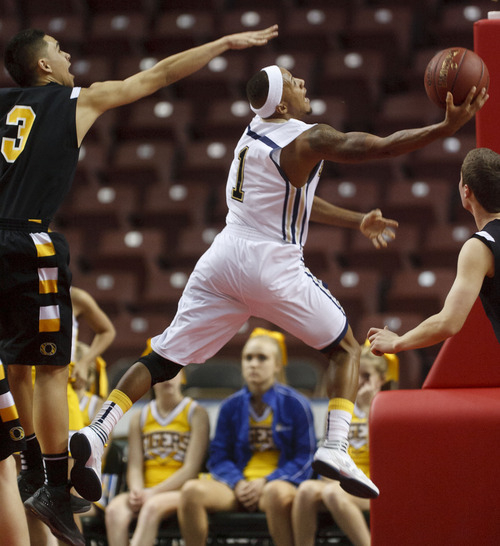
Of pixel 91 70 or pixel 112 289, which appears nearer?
pixel 112 289

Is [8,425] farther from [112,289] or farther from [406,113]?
[406,113]

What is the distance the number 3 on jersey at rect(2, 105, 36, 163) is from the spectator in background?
2.62 metres

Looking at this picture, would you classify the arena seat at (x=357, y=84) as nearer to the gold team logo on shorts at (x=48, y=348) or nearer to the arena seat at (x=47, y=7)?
the arena seat at (x=47, y=7)

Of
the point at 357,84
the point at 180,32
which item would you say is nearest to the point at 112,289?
the point at 357,84

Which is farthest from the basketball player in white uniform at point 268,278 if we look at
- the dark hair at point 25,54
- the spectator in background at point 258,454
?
the spectator in background at point 258,454

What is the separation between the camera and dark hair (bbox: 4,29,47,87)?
3795 millimetres

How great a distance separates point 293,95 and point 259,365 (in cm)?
240

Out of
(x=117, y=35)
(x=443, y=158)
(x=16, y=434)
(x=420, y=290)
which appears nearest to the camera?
(x=16, y=434)

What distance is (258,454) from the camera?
5816 millimetres

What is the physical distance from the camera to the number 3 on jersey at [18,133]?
3.68 m

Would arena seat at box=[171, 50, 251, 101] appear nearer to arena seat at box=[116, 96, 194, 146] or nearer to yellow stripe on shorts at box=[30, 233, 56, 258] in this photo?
arena seat at box=[116, 96, 194, 146]

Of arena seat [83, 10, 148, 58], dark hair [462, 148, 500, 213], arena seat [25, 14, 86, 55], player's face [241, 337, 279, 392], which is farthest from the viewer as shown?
arena seat [25, 14, 86, 55]

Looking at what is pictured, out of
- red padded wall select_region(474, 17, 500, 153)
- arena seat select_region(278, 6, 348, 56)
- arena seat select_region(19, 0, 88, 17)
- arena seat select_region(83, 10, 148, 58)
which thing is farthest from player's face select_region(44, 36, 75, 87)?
arena seat select_region(19, 0, 88, 17)

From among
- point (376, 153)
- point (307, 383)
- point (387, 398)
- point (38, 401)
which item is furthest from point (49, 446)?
point (307, 383)
